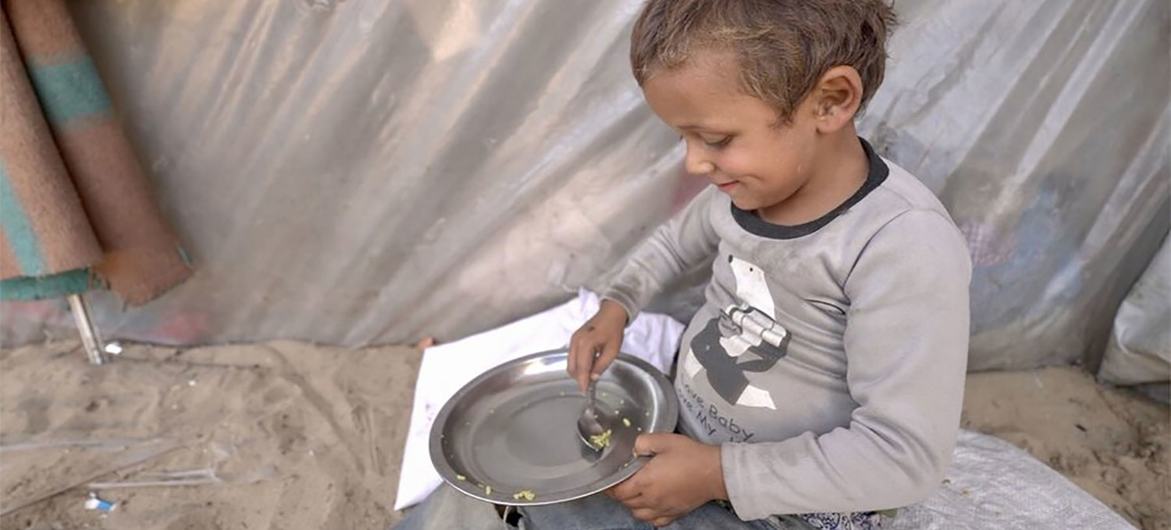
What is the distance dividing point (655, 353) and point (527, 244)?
39 cm

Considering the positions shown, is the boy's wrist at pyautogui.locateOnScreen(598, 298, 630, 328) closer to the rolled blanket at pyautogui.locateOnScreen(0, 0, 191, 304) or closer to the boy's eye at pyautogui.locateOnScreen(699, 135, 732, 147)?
the boy's eye at pyautogui.locateOnScreen(699, 135, 732, 147)

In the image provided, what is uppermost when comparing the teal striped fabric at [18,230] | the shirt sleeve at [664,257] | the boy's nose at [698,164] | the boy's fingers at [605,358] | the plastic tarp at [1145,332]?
the teal striped fabric at [18,230]

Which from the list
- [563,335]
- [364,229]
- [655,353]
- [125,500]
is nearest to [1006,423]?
[655,353]

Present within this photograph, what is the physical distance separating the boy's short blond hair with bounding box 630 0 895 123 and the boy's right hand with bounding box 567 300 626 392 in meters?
0.54

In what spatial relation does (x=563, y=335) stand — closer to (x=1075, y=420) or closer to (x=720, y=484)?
(x=720, y=484)

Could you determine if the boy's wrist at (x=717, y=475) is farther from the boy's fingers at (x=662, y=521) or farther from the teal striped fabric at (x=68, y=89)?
the teal striped fabric at (x=68, y=89)

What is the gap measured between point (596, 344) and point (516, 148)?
63cm

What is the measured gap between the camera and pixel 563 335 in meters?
2.07

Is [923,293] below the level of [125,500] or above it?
above

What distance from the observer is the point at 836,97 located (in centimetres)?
110

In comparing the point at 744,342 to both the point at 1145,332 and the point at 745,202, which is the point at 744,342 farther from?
the point at 1145,332

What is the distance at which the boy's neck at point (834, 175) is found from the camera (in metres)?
1.17

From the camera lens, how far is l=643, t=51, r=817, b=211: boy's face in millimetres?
1062

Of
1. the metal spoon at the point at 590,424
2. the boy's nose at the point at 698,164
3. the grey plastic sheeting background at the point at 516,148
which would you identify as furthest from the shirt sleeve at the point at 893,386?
the grey plastic sheeting background at the point at 516,148
